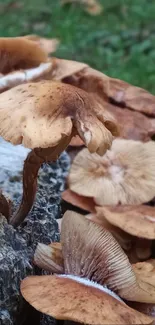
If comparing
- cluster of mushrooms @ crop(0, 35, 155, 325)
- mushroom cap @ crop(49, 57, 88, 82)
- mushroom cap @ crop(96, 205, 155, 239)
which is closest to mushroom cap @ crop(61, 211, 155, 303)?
cluster of mushrooms @ crop(0, 35, 155, 325)

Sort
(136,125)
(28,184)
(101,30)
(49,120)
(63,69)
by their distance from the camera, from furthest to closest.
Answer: (101,30) < (136,125) < (63,69) < (28,184) < (49,120)

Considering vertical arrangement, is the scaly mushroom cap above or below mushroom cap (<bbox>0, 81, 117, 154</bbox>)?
below

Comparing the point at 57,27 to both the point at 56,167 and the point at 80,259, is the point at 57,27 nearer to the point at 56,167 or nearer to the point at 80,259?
the point at 56,167

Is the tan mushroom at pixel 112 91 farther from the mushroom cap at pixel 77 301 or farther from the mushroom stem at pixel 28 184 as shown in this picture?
the mushroom cap at pixel 77 301

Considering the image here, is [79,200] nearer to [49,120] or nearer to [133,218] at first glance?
[133,218]

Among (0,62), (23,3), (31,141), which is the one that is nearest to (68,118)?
(31,141)

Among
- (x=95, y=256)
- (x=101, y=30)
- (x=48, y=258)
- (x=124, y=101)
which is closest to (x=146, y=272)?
(x=95, y=256)

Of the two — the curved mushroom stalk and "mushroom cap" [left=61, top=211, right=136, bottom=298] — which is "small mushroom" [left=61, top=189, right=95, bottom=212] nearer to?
the curved mushroom stalk
